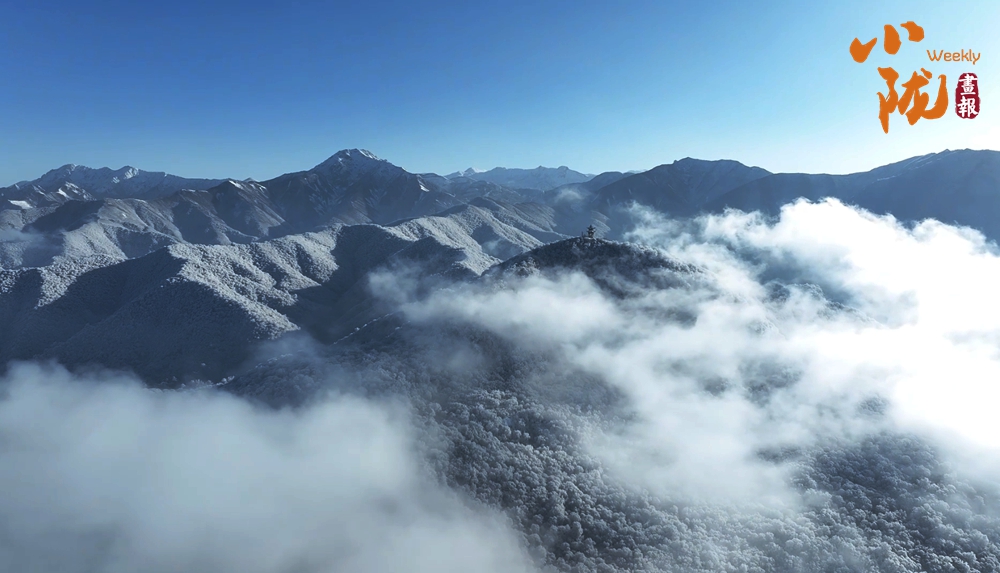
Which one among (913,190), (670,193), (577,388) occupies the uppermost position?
(670,193)

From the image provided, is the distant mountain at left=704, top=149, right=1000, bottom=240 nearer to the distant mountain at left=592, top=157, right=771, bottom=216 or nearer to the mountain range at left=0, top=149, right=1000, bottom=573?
the distant mountain at left=592, top=157, right=771, bottom=216

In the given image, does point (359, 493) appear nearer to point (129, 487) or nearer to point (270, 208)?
point (129, 487)

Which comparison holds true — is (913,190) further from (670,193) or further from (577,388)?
(577,388)

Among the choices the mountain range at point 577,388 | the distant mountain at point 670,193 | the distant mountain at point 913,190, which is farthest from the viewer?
the distant mountain at point 670,193

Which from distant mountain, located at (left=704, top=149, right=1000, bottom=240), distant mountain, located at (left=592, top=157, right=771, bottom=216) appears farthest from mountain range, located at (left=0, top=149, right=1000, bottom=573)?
distant mountain, located at (left=592, top=157, right=771, bottom=216)

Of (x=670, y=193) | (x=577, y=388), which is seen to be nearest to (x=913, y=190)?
(x=670, y=193)

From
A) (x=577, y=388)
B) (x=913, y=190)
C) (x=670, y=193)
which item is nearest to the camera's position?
(x=577, y=388)

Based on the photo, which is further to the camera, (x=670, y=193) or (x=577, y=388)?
(x=670, y=193)

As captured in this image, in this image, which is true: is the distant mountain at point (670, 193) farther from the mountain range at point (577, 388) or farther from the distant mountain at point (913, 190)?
the mountain range at point (577, 388)

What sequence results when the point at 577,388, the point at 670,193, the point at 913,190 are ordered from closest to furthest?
the point at 577,388 → the point at 913,190 → the point at 670,193

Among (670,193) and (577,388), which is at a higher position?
(670,193)

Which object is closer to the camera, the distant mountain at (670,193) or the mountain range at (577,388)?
the mountain range at (577,388)

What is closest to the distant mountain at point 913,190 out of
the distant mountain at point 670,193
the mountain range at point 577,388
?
the distant mountain at point 670,193
